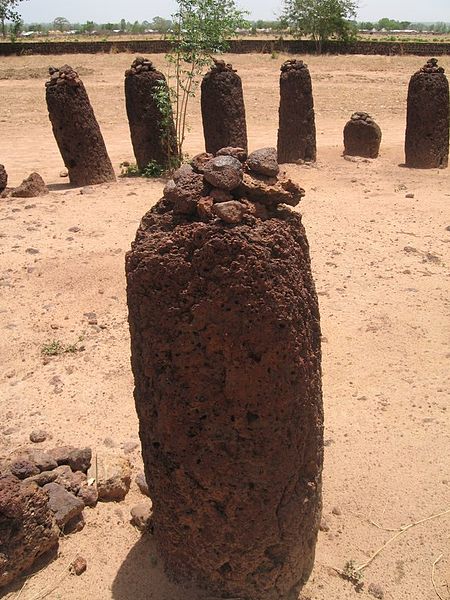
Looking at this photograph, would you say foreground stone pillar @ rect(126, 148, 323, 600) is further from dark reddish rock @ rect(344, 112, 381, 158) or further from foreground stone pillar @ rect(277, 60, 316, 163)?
dark reddish rock @ rect(344, 112, 381, 158)

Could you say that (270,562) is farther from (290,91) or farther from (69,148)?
(290,91)

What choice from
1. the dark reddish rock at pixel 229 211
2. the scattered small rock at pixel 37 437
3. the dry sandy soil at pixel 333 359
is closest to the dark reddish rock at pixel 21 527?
the dry sandy soil at pixel 333 359

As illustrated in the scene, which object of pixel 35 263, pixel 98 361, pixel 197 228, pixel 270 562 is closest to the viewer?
pixel 197 228

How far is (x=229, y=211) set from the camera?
2.19m

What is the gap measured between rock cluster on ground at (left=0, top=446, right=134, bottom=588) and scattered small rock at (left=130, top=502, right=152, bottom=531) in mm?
20

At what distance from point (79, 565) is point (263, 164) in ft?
6.38

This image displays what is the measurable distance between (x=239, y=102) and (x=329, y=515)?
8.79 m

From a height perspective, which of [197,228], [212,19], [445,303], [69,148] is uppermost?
[212,19]

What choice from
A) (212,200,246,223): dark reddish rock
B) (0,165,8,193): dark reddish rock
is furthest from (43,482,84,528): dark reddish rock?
(0,165,8,193): dark reddish rock

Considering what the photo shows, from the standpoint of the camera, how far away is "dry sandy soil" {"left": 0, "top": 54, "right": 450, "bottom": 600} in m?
3.00

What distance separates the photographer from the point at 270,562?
261cm

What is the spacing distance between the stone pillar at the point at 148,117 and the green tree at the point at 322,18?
19.0 m

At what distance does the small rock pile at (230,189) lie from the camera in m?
2.22

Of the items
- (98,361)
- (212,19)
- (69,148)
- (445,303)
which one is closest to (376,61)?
(212,19)
